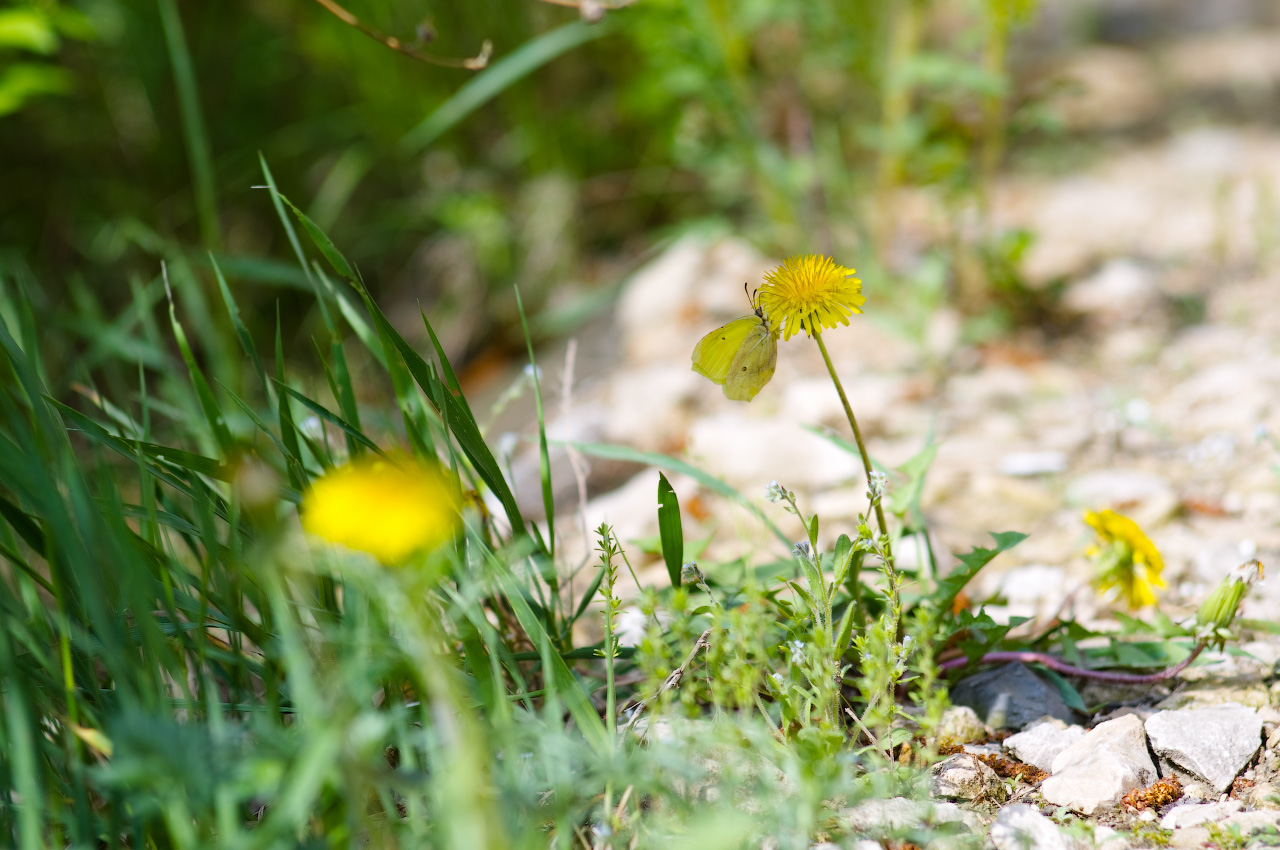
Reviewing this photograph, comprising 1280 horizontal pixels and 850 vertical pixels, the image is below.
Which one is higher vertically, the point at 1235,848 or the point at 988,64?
the point at 988,64

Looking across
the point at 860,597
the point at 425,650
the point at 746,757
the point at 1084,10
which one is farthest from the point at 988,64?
the point at 1084,10

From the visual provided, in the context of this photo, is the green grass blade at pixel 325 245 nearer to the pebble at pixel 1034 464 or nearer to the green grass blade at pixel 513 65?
the pebble at pixel 1034 464

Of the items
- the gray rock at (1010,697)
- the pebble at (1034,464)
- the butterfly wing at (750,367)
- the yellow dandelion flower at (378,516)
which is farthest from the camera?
the pebble at (1034,464)

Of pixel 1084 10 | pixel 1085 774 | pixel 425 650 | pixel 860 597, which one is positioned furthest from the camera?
pixel 1084 10

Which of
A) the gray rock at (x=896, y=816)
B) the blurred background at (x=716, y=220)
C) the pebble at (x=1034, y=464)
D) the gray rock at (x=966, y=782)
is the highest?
the blurred background at (x=716, y=220)

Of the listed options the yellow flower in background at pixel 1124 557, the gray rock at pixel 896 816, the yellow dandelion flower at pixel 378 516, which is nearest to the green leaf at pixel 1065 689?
the yellow flower in background at pixel 1124 557

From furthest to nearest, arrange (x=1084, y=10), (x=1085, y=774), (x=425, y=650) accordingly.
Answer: (x=1084, y=10) < (x=1085, y=774) < (x=425, y=650)

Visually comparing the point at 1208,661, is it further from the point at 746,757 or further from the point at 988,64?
the point at 988,64
